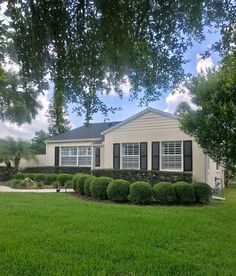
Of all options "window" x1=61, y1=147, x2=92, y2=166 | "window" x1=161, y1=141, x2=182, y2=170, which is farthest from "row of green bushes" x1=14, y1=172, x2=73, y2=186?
"window" x1=161, y1=141, x2=182, y2=170

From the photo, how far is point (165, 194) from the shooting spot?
1446 centimetres

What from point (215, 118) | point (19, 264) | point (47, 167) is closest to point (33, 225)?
point (19, 264)

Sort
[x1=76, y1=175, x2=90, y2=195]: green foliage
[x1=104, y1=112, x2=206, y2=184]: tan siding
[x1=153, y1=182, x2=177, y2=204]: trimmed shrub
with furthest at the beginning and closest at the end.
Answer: [x1=104, y1=112, x2=206, y2=184]: tan siding < [x1=76, y1=175, x2=90, y2=195]: green foliage < [x1=153, y1=182, x2=177, y2=204]: trimmed shrub

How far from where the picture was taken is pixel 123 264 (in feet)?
19.6

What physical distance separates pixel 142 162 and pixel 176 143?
8.09 feet

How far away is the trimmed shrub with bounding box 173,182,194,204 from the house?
16.8 feet

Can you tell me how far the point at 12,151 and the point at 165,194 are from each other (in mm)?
17835

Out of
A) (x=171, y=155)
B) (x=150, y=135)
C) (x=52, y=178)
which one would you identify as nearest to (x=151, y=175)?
(x=171, y=155)

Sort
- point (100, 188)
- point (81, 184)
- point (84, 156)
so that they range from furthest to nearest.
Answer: point (84, 156) → point (81, 184) → point (100, 188)

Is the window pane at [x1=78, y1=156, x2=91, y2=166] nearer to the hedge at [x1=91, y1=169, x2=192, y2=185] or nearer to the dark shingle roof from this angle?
the dark shingle roof

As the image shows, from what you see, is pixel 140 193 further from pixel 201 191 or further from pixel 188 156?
pixel 188 156

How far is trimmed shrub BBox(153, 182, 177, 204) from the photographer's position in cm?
1448

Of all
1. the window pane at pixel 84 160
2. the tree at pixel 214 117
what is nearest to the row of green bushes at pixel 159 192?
the tree at pixel 214 117

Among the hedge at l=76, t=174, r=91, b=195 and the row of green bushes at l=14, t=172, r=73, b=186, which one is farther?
the row of green bushes at l=14, t=172, r=73, b=186
